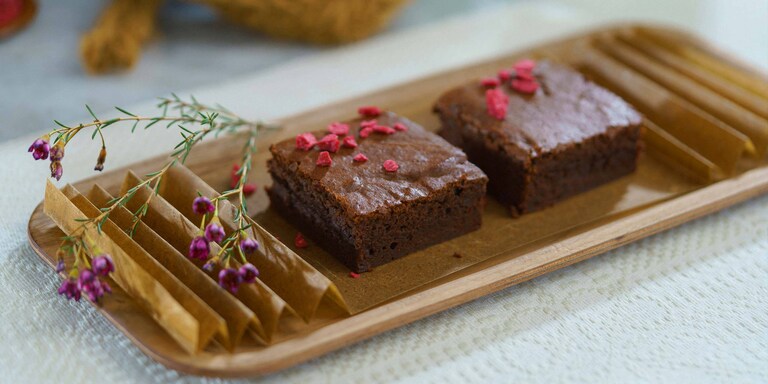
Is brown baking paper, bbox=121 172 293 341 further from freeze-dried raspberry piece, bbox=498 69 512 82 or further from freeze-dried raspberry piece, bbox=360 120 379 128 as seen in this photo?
freeze-dried raspberry piece, bbox=498 69 512 82

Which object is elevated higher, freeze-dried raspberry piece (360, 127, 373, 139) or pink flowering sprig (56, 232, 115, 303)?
freeze-dried raspberry piece (360, 127, 373, 139)

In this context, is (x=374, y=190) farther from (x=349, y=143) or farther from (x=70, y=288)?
(x=70, y=288)

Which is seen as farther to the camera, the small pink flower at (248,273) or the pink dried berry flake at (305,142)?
the pink dried berry flake at (305,142)

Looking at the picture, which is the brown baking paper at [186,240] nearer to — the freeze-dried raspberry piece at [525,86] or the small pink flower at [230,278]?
the small pink flower at [230,278]

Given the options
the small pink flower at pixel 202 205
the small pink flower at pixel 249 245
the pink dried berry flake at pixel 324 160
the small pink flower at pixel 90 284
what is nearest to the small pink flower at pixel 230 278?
the small pink flower at pixel 249 245

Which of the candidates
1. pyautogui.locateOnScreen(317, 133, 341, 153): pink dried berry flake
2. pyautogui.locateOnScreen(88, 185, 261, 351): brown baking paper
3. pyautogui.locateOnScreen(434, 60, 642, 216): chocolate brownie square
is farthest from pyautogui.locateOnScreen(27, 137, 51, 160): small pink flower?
pyautogui.locateOnScreen(434, 60, 642, 216): chocolate brownie square

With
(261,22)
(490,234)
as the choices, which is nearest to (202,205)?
(490,234)

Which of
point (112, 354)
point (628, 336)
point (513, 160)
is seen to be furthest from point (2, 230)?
point (628, 336)
